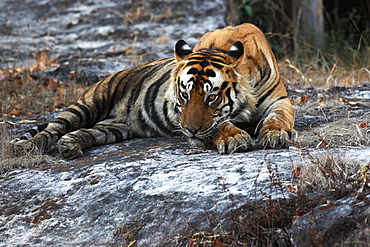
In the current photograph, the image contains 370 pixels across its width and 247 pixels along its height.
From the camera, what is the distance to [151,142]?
14.7 feet

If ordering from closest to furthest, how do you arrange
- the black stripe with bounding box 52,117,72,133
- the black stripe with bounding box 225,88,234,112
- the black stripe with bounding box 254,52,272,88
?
the black stripe with bounding box 225,88,234,112 < the black stripe with bounding box 254,52,272,88 < the black stripe with bounding box 52,117,72,133

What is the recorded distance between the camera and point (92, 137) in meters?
4.70

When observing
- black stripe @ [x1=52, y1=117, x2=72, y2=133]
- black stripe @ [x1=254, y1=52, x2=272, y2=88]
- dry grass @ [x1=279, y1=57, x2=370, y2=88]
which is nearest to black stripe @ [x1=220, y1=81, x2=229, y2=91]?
black stripe @ [x1=254, y1=52, x2=272, y2=88]

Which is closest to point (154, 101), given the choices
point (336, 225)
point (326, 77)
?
point (336, 225)

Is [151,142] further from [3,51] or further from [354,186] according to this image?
[3,51]

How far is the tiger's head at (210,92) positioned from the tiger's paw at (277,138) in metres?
0.44

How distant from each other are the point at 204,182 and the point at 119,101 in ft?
8.05

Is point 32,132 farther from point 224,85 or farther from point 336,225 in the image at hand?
point 336,225

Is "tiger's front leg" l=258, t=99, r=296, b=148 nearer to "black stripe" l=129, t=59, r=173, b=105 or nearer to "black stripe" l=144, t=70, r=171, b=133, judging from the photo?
"black stripe" l=144, t=70, r=171, b=133

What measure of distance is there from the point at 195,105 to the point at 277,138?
70 centimetres

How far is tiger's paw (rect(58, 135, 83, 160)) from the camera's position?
4.24 metres

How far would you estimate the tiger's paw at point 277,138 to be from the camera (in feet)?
11.4

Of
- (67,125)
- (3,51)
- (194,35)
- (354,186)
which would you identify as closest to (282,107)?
(354,186)

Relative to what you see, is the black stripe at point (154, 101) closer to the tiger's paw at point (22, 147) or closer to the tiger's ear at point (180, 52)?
the tiger's ear at point (180, 52)
